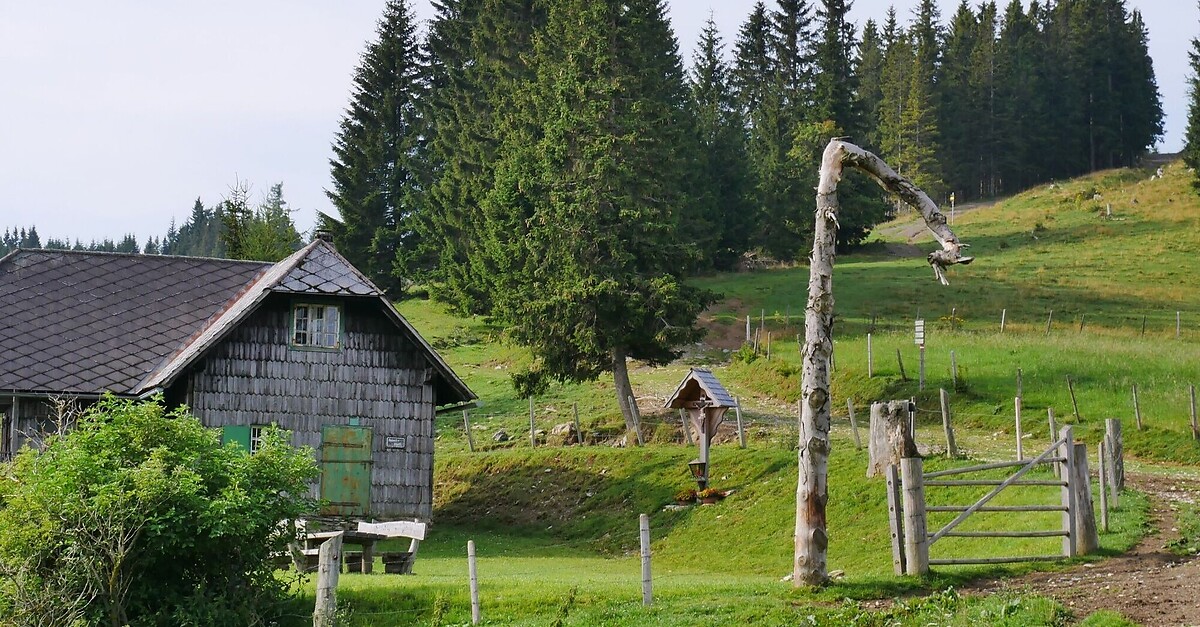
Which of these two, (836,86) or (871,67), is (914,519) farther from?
(871,67)

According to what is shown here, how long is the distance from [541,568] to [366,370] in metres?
7.83

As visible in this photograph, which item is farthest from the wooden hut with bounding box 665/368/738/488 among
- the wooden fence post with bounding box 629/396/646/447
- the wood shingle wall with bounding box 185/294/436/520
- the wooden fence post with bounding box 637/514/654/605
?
the wooden fence post with bounding box 637/514/654/605

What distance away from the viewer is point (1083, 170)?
392 ft

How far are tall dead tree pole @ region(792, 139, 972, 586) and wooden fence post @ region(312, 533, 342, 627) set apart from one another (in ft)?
21.2

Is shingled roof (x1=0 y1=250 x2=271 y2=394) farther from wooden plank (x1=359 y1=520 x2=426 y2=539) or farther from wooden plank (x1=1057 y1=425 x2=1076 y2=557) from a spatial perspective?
wooden plank (x1=1057 y1=425 x2=1076 y2=557)

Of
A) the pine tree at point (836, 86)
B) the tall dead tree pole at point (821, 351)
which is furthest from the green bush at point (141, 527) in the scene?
the pine tree at point (836, 86)

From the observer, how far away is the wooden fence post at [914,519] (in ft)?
60.6

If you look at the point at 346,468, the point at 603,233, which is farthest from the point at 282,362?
the point at 603,233

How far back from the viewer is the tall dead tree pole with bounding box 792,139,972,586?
1825 centimetres

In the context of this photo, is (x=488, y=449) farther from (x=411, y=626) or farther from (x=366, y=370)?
(x=411, y=626)

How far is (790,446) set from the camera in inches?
1407

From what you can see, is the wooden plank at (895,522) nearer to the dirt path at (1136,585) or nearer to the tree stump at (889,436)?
the dirt path at (1136,585)

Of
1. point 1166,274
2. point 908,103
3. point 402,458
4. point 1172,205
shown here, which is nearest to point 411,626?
point 402,458

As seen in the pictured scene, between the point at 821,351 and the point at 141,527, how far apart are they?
32.6 feet
